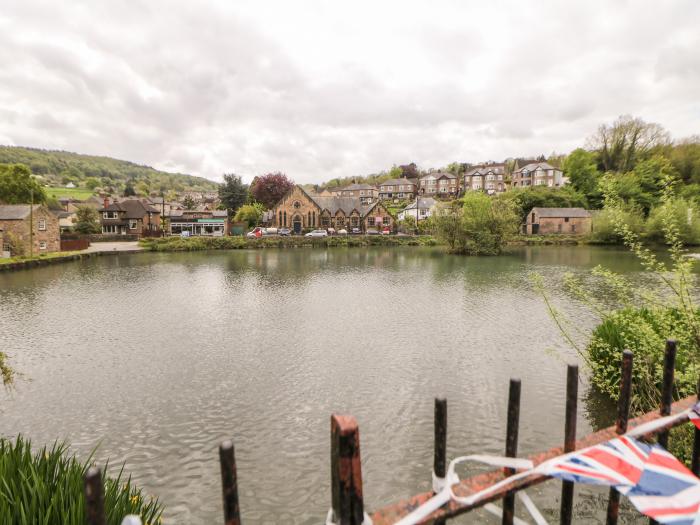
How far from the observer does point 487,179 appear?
121 m

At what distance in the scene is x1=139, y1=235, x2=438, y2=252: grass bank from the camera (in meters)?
58.0

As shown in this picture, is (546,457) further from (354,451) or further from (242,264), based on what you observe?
(242,264)

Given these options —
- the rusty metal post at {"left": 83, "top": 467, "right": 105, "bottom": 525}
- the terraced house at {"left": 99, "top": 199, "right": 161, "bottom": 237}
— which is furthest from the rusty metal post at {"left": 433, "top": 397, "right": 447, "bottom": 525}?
the terraced house at {"left": 99, "top": 199, "right": 161, "bottom": 237}

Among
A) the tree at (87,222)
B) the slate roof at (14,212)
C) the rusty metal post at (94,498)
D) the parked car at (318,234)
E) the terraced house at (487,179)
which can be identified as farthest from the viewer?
the terraced house at (487,179)

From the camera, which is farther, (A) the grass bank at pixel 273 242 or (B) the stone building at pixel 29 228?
(A) the grass bank at pixel 273 242

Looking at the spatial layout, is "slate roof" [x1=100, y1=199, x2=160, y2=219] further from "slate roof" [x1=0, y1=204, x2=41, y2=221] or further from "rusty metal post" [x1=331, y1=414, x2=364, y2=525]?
"rusty metal post" [x1=331, y1=414, x2=364, y2=525]

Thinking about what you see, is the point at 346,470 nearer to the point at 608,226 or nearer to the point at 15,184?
the point at 608,226

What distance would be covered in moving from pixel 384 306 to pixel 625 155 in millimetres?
96621

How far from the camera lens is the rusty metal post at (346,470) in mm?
1826

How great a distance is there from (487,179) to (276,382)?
400ft

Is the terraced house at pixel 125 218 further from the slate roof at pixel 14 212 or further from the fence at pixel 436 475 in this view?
the fence at pixel 436 475

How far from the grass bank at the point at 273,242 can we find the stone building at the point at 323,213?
1344 cm

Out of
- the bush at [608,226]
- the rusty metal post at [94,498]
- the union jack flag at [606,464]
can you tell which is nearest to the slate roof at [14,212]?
the rusty metal post at [94,498]

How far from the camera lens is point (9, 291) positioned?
997 inches
